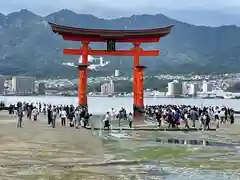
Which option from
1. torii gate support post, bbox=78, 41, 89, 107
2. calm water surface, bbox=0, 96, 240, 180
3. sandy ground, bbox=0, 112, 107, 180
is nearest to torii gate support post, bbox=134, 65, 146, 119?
torii gate support post, bbox=78, 41, 89, 107

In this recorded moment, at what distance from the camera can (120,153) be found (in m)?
23.6

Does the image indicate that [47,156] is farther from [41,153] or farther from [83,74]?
[83,74]

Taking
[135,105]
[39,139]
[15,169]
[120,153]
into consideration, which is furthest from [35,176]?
[135,105]

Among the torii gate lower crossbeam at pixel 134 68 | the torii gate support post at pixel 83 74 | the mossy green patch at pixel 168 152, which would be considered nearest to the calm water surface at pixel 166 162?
the mossy green patch at pixel 168 152

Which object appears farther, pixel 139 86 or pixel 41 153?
pixel 139 86

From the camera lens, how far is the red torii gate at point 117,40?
179 feet

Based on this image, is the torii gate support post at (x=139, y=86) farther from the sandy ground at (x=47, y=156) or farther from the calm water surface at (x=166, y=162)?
the calm water surface at (x=166, y=162)

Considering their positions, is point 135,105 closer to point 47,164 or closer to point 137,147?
point 137,147

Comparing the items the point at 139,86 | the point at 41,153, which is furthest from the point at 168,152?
the point at 139,86

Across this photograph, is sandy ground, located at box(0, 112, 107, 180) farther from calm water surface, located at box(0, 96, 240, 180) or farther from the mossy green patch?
the mossy green patch

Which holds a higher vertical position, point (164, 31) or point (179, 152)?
point (164, 31)

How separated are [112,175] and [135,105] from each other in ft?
126

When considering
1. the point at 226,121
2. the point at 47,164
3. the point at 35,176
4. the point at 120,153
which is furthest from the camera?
the point at 226,121

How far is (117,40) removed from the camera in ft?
185
